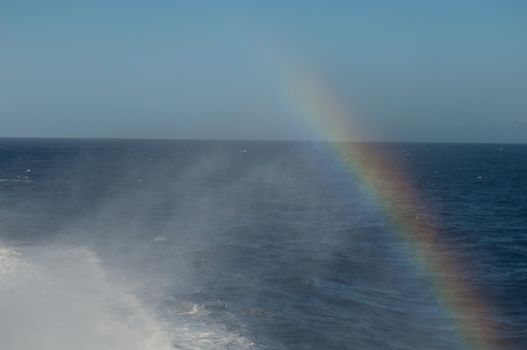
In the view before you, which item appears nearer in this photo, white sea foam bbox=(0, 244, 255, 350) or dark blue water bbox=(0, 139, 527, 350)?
white sea foam bbox=(0, 244, 255, 350)

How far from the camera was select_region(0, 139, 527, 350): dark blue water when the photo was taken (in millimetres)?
25297

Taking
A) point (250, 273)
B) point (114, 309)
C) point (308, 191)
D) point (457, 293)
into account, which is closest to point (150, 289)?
point (114, 309)

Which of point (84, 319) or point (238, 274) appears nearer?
point (84, 319)

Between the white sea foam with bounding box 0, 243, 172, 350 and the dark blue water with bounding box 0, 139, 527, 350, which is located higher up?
the white sea foam with bounding box 0, 243, 172, 350

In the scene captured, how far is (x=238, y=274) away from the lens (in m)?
37.2

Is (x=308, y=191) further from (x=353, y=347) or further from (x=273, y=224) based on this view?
(x=353, y=347)

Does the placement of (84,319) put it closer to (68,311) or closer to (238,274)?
(68,311)

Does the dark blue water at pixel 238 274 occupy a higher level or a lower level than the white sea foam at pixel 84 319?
lower

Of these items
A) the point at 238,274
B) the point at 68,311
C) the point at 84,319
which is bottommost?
the point at 238,274

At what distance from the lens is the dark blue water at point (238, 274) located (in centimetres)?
2530

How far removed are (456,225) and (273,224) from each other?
19.5 meters

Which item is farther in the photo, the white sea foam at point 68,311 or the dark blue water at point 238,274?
the dark blue water at point 238,274

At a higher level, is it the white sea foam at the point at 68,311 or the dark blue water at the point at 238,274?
the white sea foam at the point at 68,311

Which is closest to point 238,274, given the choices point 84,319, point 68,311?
point 68,311
